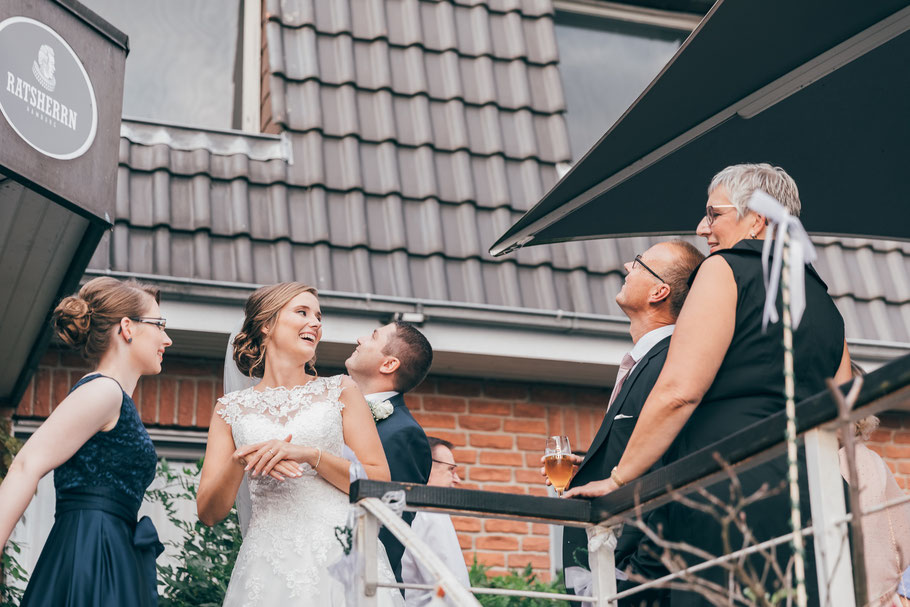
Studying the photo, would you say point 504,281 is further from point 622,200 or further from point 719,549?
point 719,549

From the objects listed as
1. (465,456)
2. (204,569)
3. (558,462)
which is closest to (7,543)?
(204,569)

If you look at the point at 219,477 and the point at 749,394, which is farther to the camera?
the point at 219,477

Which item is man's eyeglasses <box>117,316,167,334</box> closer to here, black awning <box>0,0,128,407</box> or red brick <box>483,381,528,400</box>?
black awning <box>0,0,128,407</box>

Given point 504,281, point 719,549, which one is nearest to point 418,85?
point 504,281

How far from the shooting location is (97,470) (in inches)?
143

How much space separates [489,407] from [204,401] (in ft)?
5.05

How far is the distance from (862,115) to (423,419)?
10.9 feet

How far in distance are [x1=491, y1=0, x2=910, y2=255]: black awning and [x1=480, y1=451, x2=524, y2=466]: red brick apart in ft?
8.14

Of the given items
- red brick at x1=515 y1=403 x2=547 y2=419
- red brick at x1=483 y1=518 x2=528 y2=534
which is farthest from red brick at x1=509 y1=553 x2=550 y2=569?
red brick at x1=515 y1=403 x2=547 y2=419

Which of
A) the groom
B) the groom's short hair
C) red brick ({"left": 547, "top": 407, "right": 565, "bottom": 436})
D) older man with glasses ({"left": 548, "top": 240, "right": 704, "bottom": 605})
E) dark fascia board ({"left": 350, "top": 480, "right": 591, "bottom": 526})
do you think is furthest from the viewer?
red brick ({"left": 547, "top": 407, "right": 565, "bottom": 436})

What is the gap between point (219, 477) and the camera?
3850 millimetres

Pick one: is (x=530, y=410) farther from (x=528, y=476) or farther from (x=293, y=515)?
(x=293, y=515)

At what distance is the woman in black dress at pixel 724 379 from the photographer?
2828mm

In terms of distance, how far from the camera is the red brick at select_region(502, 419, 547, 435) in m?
6.68
